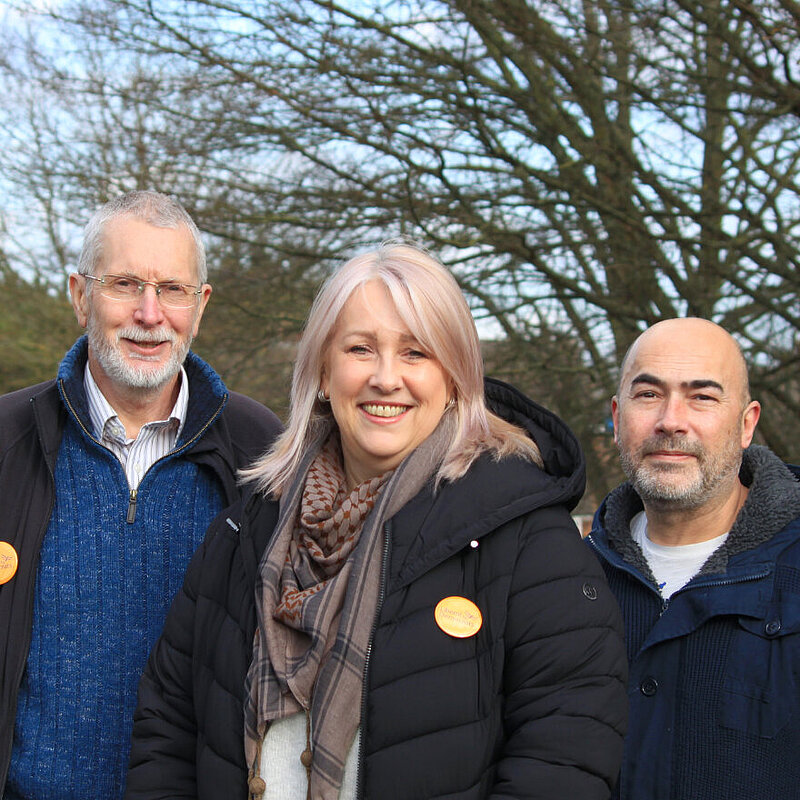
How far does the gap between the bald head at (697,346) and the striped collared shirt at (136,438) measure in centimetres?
131

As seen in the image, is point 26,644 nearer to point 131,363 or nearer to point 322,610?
point 131,363

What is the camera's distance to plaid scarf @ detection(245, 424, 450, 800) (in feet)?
6.27

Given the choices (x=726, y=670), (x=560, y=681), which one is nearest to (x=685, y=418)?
(x=726, y=670)

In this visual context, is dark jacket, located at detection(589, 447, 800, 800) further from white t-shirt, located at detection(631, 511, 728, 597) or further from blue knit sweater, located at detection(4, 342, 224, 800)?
blue knit sweater, located at detection(4, 342, 224, 800)

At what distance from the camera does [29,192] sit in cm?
730

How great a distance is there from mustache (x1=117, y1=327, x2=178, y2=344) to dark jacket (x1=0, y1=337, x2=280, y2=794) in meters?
0.21

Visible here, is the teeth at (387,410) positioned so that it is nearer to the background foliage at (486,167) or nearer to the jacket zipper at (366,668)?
the jacket zipper at (366,668)

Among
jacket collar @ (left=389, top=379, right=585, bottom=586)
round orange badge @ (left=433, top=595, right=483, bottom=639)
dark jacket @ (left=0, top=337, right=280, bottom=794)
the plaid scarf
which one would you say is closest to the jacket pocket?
jacket collar @ (left=389, top=379, right=585, bottom=586)

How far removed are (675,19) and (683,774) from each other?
13.1ft

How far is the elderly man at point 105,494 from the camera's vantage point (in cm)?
252

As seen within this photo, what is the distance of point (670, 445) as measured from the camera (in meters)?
2.56

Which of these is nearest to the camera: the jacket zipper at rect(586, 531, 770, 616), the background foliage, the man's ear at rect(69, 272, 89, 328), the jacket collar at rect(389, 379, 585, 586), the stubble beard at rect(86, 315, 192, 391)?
the jacket collar at rect(389, 379, 585, 586)

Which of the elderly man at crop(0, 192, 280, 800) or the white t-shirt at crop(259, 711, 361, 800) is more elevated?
the elderly man at crop(0, 192, 280, 800)

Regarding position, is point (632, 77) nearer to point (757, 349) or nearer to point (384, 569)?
point (757, 349)
